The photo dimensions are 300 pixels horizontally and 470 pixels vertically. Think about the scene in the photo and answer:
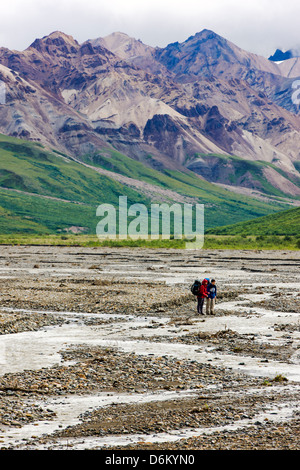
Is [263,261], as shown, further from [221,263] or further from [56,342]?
[56,342]

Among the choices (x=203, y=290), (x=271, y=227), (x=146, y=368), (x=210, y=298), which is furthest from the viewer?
(x=271, y=227)

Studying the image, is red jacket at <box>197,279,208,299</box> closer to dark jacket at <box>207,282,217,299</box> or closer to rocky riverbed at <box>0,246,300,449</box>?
dark jacket at <box>207,282,217,299</box>

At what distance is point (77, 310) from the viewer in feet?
136

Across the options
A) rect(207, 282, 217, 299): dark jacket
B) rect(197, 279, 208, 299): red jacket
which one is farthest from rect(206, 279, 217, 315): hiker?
rect(197, 279, 208, 299): red jacket

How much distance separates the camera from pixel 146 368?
23.9 metres

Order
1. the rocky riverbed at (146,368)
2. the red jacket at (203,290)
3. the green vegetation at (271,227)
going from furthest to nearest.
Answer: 1. the green vegetation at (271,227)
2. the red jacket at (203,290)
3. the rocky riverbed at (146,368)

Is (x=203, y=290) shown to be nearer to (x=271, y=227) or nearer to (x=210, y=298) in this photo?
(x=210, y=298)

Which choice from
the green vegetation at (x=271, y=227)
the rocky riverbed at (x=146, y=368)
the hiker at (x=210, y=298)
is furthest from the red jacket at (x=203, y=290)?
the green vegetation at (x=271, y=227)

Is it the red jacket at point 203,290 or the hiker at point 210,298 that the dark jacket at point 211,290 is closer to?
the hiker at point 210,298

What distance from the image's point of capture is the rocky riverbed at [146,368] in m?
16.4

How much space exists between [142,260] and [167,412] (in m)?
76.0

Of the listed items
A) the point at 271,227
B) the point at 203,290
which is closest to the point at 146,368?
the point at 203,290

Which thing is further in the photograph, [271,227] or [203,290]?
[271,227]
